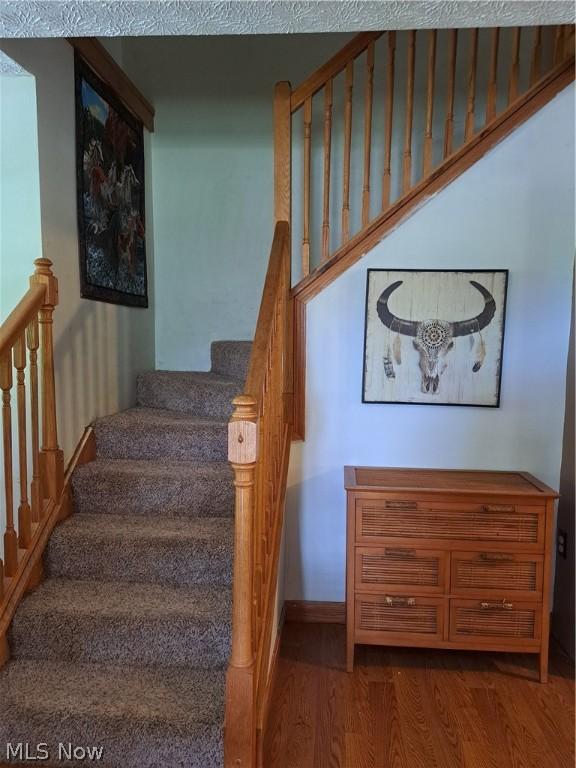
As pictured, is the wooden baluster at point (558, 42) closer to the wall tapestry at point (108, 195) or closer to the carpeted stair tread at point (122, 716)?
the wall tapestry at point (108, 195)

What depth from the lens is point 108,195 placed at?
2.68 m

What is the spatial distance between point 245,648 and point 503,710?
3.95ft

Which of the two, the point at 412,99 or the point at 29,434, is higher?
the point at 412,99

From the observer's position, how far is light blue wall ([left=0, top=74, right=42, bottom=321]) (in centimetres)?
204

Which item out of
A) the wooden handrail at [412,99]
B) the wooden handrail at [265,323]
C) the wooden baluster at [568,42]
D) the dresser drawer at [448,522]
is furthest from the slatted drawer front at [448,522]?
the wooden baluster at [568,42]

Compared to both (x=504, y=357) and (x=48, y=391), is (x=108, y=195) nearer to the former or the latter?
(x=48, y=391)

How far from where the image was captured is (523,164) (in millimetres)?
2357

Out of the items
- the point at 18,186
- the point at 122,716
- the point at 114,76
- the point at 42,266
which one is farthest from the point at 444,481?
the point at 114,76

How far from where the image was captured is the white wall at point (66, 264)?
210 cm

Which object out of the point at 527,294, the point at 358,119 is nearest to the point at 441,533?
the point at 527,294

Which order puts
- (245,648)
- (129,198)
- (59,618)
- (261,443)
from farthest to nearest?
1. (129,198)
2. (59,618)
3. (261,443)
4. (245,648)

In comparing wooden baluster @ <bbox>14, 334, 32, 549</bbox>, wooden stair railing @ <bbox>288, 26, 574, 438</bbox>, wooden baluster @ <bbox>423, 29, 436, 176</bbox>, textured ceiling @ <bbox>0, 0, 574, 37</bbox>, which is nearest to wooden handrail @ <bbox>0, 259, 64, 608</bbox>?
wooden baluster @ <bbox>14, 334, 32, 549</bbox>

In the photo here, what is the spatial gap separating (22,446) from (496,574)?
6.59 feet

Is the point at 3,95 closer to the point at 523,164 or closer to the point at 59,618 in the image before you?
the point at 59,618
